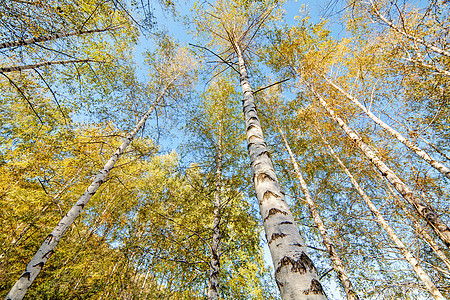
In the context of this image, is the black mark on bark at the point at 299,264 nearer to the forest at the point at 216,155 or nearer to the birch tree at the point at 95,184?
the forest at the point at 216,155

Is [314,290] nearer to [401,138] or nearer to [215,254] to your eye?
[215,254]

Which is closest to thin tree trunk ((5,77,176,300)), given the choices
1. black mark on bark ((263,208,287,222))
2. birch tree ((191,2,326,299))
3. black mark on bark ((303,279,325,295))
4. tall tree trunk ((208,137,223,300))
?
tall tree trunk ((208,137,223,300))

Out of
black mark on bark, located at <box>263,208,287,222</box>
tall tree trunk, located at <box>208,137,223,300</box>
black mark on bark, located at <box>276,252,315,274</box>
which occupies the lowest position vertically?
black mark on bark, located at <box>276,252,315,274</box>

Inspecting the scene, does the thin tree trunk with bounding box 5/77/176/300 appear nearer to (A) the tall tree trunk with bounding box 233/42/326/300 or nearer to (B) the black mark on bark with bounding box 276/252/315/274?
(A) the tall tree trunk with bounding box 233/42/326/300

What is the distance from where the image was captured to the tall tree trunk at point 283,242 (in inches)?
35.9

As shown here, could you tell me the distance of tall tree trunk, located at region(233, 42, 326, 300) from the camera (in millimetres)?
911

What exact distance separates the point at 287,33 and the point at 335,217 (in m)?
8.01

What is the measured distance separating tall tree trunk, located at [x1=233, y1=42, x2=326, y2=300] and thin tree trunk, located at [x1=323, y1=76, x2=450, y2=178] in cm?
456

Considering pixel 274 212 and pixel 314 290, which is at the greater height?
pixel 274 212

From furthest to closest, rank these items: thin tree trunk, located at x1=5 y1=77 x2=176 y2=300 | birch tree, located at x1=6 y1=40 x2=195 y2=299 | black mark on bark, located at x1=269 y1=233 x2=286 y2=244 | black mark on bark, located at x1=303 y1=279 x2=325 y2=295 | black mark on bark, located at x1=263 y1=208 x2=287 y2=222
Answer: birch tree, located at x1=6 y1=40 x2=195 y2=299, thin tree trunk, located at x1=5 y1=77 x2=176 y2=300, black mark on bark, located at x1=263 y1=208 x2=287 y2=222, black mark on bark, located at x1=269 y1=233 x2=286 y2=244, black mark on bark, located at x1=303 y1=279 x2=325 y2=295

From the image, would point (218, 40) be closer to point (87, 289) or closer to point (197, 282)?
point (197, 282)

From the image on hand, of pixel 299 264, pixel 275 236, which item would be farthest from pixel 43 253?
pixel 299 264

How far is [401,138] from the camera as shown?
15.4ft

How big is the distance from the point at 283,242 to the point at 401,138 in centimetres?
573
